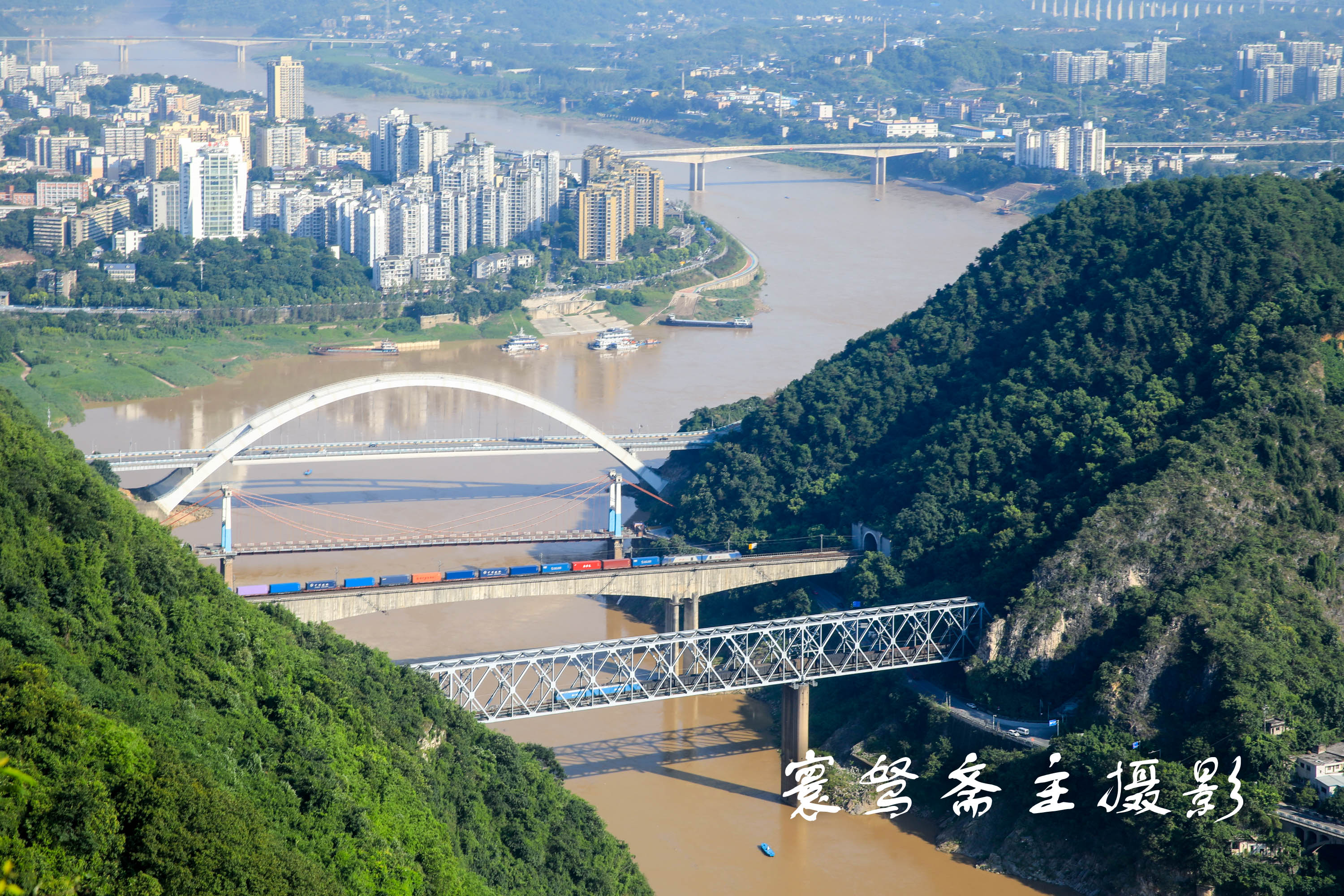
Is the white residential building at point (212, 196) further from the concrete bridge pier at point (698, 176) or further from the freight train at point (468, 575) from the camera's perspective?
the freight train at point (468, 575)

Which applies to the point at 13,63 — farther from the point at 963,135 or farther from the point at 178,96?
the point at 963,135

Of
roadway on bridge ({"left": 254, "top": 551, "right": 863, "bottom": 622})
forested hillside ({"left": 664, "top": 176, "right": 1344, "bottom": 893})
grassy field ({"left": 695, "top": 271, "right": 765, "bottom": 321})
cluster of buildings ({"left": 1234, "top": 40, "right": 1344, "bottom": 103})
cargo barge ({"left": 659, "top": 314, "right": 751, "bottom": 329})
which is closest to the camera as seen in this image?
forested hillside ({"left": 664, "top": 176, "right": 1344, "bottom": 893})

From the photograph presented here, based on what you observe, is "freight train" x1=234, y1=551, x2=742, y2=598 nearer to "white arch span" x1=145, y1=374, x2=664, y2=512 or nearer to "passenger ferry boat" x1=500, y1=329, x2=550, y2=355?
"white arch span" x1=145, y1=374, x2=664, y2=512

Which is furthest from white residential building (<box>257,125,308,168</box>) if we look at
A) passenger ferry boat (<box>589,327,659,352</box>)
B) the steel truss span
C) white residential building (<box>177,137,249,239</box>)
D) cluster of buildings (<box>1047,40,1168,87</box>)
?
cluster of buildings (<box>1047,40,1168,87</box>)

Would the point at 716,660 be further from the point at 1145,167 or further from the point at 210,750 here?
the point at 1145,167

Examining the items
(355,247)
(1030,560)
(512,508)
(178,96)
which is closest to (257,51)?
(178,96)

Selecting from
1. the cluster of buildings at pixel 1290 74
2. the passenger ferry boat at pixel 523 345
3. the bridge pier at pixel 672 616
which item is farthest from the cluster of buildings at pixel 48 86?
the cluster of buildings at pixel 1290 74
